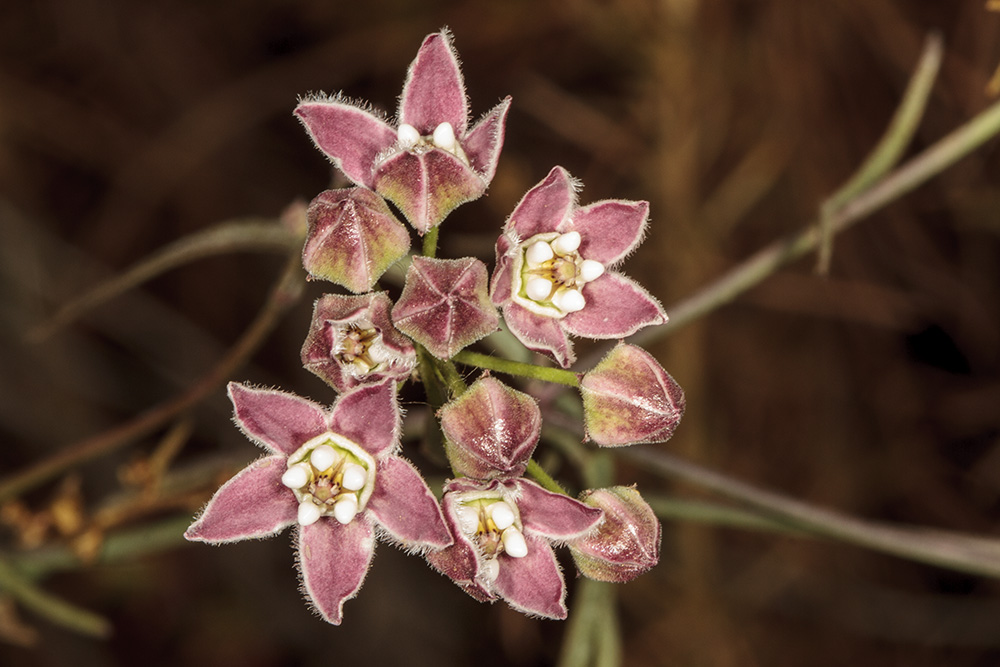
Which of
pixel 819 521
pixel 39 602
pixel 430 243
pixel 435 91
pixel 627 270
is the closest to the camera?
pixel 430 243

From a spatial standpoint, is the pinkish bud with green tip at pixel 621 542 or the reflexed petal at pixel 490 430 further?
the pinkish bud with green tip at pixel 621 542

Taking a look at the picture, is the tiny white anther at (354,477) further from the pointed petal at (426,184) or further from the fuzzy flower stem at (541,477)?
the pointed petal at (426,184)

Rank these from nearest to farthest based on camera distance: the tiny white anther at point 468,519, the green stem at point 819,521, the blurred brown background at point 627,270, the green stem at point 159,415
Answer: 1. the tiny white anther at point 468,519
2. the green stem at point 819,521
3. the green stem at point 159,415
4. the blurred brown background at point 627,270

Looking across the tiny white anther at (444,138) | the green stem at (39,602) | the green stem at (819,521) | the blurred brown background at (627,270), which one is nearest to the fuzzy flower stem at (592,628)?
the green stem at (819,521)

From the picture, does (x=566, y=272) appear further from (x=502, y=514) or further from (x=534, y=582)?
(x=534, y=582)

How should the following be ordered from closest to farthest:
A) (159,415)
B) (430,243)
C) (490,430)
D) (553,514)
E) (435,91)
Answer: (490,430) < (553,514) < (430,243) < (435,91) < (159,415)

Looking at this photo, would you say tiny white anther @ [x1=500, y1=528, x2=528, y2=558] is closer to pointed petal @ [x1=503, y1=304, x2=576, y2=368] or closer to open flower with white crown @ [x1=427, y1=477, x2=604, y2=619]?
open flower with white crown @ [x1=427, y1=477, x2=604, y2=619]

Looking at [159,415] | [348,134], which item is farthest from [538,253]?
[159,415]
